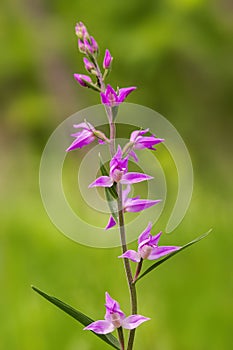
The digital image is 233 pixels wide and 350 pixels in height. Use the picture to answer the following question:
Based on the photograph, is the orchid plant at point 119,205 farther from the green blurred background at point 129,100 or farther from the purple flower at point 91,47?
the green blurred background at point 129,100

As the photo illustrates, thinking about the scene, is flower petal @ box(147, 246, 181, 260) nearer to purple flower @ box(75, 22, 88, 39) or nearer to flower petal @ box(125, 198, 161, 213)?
flower petal @ box(125, 198, 161, 213)

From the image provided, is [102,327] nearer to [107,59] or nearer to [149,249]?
[149,249]

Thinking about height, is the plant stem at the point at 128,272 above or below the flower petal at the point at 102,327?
above

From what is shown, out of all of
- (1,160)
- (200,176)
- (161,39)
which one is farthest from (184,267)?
(1,160)

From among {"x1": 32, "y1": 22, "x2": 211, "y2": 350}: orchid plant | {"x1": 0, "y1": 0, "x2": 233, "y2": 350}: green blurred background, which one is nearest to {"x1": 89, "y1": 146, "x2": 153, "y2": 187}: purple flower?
{"x1": 32, "y1": 22, "x2": 211, "y2": 350}: orchid plant

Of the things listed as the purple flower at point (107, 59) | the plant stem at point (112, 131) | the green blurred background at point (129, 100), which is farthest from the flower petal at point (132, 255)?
the green blurred background at point (129, 100)

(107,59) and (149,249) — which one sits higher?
(107,59)

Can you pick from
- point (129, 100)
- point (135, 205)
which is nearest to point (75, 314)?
point (135, 205)

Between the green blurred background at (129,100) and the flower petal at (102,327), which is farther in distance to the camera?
the green blurred background at (129,100)

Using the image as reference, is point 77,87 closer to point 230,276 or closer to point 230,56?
point 230,56
